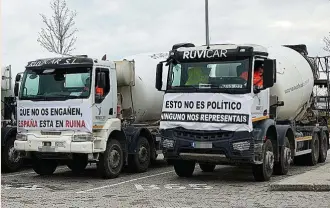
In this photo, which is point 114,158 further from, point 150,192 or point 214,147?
point 214,147

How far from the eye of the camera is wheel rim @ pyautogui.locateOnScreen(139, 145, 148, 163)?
1320 cm

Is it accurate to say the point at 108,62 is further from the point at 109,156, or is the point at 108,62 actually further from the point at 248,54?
the point at 248,54

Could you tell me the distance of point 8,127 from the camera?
1323 centimetres

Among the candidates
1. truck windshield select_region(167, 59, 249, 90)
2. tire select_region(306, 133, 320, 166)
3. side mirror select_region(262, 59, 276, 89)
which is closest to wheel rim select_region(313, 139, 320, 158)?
tire select_region(306, 133, 320, 166)

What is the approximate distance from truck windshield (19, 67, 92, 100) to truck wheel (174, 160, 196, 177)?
2.74 meters

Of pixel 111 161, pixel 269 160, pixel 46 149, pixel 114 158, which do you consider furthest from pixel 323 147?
pixel 46 149

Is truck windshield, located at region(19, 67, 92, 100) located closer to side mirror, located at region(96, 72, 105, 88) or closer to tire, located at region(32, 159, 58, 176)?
side mirror, located at region(96, 72, 105, 88)

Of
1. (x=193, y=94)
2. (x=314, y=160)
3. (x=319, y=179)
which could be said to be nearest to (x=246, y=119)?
(x=193, y=94)

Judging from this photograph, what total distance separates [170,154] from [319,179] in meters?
3.11

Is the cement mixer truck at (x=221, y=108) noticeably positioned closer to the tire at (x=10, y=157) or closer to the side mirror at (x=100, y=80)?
the side mirror at (x=100, y=80)

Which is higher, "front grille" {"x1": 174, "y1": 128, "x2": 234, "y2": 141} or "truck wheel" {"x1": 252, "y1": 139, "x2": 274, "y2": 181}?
"front grille" {"x1": 174, "y1": 128, "x2": 234, "y2": 141}

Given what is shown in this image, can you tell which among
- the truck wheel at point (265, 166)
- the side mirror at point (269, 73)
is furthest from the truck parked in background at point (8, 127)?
the truck wheel at point (265, 166)

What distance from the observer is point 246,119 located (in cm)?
1016

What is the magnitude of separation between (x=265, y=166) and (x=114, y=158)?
3549 mm
